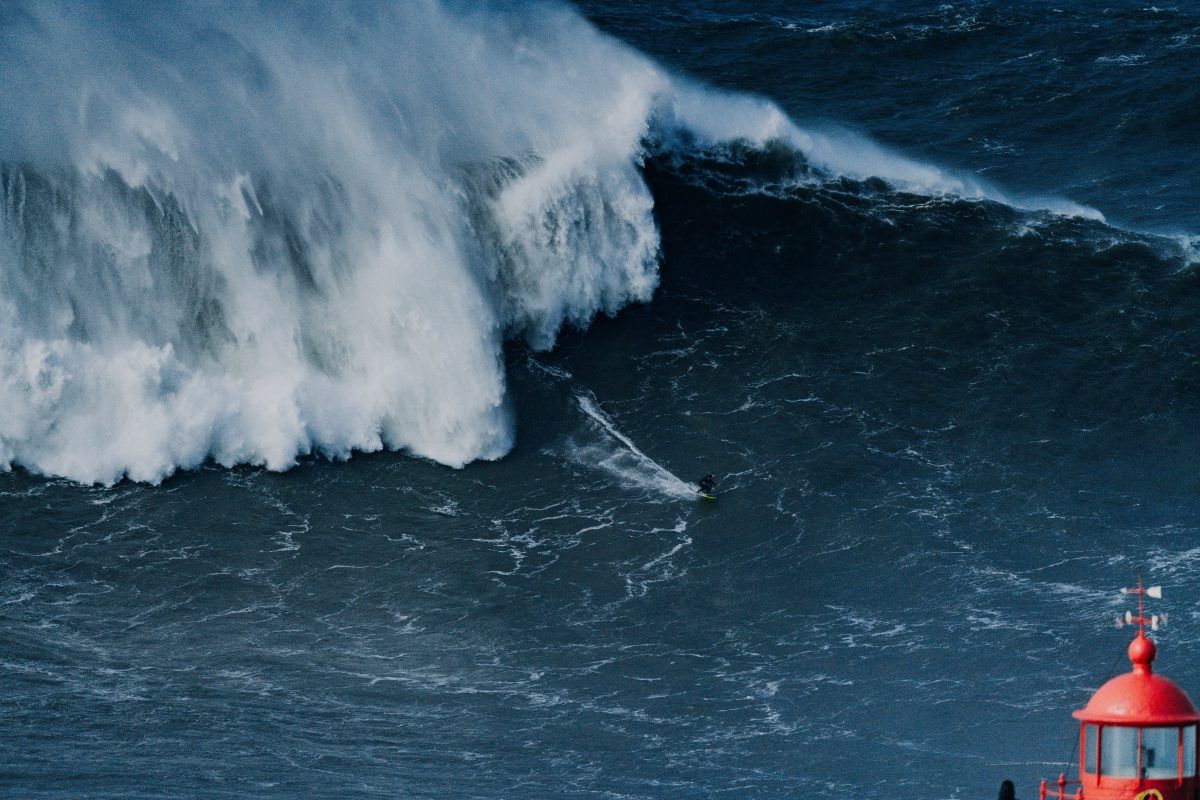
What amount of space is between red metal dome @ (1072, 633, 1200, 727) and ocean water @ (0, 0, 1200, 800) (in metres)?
7.78

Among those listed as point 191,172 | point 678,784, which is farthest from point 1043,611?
point 191,172

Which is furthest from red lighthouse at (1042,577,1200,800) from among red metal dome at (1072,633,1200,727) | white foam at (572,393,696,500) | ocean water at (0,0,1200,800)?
white foam at (572,393,696,500)

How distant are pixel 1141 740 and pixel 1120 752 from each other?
17 centimetres

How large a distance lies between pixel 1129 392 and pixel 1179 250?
16.1 ft

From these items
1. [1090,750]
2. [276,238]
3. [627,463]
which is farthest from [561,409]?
[1090,750]

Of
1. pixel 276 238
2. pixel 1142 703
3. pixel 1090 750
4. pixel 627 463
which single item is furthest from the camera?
pixel 276 238

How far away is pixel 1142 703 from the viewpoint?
1476 cm

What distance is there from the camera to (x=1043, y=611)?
93.9 feet


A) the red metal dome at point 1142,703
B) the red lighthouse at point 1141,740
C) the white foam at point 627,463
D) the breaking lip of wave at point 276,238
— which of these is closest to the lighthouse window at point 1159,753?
the red lighthouse at point 1141,740

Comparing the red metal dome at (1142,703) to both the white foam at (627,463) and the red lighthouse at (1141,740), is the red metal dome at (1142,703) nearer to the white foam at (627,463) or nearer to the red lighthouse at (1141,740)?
the red lighthouse at (1141,740)

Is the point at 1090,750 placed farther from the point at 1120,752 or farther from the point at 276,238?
the point at 276,238

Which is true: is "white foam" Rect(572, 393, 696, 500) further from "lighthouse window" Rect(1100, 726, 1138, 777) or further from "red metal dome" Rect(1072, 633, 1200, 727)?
"red metal dome" Rect(1072, 633, 1200, 727)

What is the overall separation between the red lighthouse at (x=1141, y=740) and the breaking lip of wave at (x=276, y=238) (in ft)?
63.8

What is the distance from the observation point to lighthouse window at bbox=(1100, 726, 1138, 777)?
1491 cm
